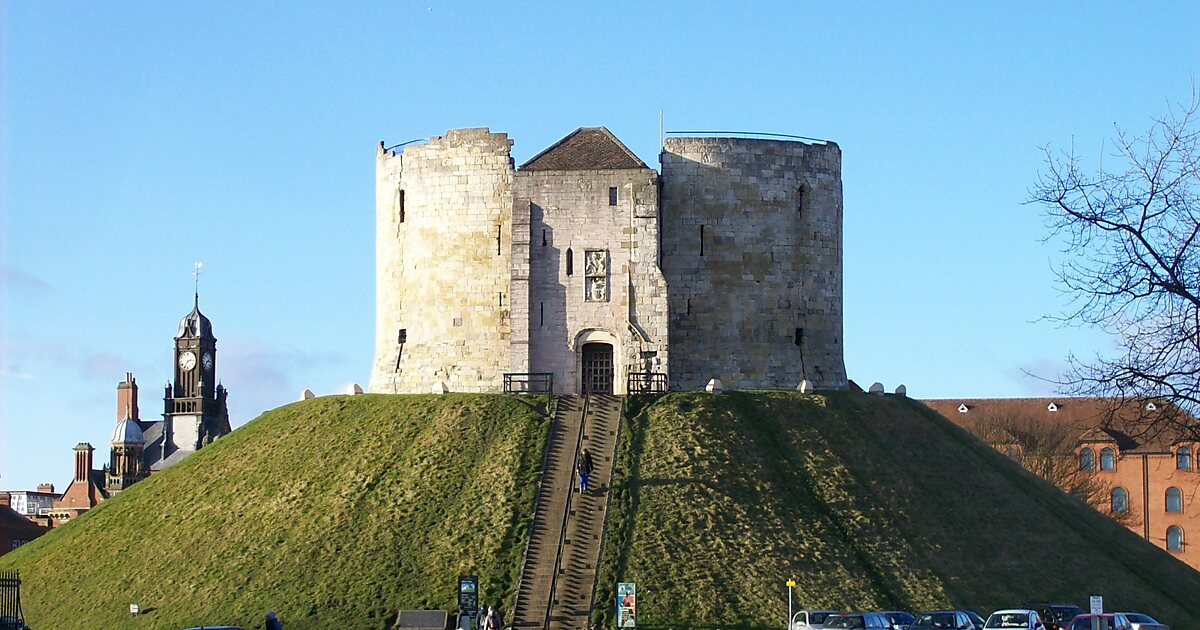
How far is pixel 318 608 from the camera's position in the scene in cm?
5178

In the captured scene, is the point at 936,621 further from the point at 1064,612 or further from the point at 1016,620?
the point at 1064,612

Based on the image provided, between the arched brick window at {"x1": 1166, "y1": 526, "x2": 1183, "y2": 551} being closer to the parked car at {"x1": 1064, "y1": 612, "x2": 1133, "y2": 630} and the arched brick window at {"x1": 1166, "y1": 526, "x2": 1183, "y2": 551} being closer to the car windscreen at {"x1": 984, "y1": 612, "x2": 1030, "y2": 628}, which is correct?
the parked car at {"x1": 1064, "y1": 612, "x2": 1133, "y2": 630}

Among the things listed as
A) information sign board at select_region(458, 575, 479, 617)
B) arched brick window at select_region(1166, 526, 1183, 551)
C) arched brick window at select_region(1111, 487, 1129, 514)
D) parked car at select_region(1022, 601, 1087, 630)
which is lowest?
arched brick window at select_region(1166, 526, 1183, 551)

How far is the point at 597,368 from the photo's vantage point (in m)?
67.8

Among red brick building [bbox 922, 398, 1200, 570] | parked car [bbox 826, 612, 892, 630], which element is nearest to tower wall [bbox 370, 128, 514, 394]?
parked car [bbox 826, 612, 892, 630]

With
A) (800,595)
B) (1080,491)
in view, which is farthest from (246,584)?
(1080,491)

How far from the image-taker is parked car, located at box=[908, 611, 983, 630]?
45.6 m

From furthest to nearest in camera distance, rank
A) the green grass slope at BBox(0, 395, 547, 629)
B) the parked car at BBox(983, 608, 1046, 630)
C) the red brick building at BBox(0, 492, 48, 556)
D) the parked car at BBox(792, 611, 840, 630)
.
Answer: the red brick building at BBox(0, 492, 48, 556) → the green grass slope at BBox(0, 395, 547, 629) → the parked car at BBox(792, 611, 840, 630) → the parked car at BBox(983, 608, 1046, 630)

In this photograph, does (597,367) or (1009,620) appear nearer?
(1009,620)

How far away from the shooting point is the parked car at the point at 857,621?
45094mm

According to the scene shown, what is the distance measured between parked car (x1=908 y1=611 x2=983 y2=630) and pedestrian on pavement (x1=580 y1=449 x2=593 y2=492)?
1543 centimetres

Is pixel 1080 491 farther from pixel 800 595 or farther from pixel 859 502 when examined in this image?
pixel 800 595

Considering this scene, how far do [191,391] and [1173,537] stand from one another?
98.1m

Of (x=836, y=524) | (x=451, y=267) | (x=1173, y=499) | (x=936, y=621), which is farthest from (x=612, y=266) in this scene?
(x=1173, y=499)
